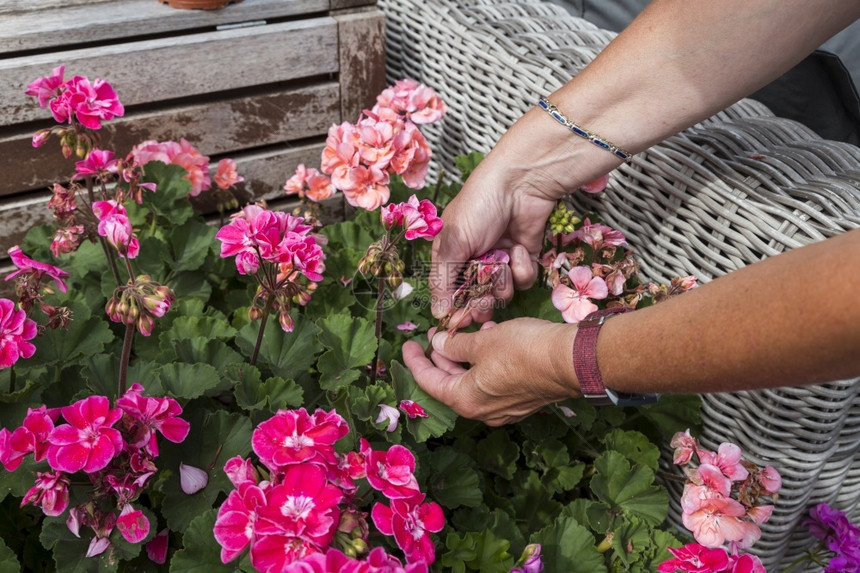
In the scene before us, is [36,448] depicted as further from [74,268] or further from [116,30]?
[116,30]

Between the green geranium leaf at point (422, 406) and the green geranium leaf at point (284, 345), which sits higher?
the green geranium leaf at point (284, 345)

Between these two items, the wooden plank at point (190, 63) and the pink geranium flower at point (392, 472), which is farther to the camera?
the wooden plank at point (190, 63)

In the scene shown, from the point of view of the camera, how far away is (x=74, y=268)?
1403 millimetres

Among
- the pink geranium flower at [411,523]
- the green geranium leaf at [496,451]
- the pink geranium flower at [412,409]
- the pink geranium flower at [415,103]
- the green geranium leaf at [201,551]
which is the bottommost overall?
the green geranium leaf at [496,451]

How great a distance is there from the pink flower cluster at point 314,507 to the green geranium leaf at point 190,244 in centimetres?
Result: 69

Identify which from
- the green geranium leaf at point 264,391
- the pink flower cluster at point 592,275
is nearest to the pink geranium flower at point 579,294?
the pink flower cluster at point 592,275

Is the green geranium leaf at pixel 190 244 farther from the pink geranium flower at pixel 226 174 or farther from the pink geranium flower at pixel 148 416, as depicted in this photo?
the pink geranium flower at pixel 148 416

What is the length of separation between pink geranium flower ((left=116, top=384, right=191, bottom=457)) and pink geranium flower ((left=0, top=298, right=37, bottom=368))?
0.15 meters

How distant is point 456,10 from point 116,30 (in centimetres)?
73

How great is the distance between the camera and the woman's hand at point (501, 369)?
0.99 meters

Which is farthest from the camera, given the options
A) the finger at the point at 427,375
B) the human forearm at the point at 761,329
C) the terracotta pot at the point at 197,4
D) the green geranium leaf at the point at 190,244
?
the terracotta pot at the point at 197,4

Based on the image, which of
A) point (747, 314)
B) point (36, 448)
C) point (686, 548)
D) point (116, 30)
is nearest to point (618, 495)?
point (686, 548)

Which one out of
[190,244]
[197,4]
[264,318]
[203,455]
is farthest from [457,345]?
[197,4]

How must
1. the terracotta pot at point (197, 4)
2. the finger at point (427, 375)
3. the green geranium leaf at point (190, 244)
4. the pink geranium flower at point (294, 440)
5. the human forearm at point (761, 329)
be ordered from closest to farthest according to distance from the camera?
the human forearm at point (761, 329), the pink geranium flower at point (294, 440), the finger at point (427, 375), the green geranium leaf at point (190, 244), the terracotta pot at point (197, 4)
